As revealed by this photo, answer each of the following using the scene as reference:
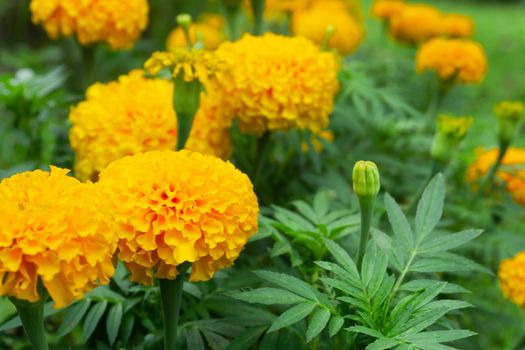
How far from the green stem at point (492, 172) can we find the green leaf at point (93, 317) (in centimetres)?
90

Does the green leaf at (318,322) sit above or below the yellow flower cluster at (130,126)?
below

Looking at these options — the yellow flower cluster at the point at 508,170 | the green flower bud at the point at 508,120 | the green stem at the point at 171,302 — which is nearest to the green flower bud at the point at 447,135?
the green flower bud at the point at 508,120

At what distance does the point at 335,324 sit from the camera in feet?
3.11

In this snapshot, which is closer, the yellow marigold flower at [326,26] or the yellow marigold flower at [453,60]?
the yellow marigold flower at [453,60]

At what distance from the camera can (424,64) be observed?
2104 millimetres

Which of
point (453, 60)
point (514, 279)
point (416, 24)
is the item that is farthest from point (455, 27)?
point (514, 279)

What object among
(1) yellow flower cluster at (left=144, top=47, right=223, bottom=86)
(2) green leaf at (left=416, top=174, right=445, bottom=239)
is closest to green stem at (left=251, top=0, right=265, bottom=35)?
(1) yellow flower cluster at (left=144, top=47, right=223, bottom=86)

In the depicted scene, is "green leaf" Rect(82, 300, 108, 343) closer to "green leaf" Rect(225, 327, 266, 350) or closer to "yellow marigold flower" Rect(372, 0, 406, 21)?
"green leaf" Rect(225, 327, 266, 350)

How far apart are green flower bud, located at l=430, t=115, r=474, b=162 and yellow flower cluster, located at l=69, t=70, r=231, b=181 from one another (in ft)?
1.32

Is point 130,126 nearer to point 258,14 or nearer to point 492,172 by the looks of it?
point 258,14

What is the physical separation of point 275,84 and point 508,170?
0.62 meters

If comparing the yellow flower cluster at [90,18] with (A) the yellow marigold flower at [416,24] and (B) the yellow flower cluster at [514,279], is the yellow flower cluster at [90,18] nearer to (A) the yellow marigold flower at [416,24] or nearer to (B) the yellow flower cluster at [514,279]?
(B) the yellow flower cluster at [514,279]

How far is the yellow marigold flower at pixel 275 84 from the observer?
134 centimetres

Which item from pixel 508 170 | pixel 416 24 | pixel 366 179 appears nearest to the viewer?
pixel 366 179
